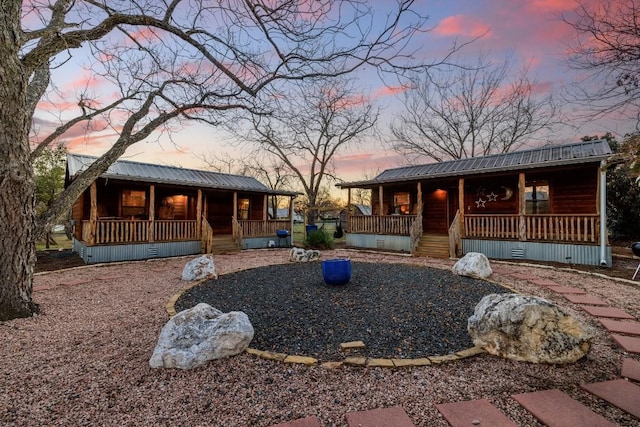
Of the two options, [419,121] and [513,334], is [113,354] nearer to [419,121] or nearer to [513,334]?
[513,334]

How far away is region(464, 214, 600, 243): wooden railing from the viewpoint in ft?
27.5

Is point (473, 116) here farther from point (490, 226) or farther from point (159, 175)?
point (159, 175)

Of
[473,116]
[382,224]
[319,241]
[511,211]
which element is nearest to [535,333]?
[382,224]

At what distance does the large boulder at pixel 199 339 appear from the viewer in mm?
2773

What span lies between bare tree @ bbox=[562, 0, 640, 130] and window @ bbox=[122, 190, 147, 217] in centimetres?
1569

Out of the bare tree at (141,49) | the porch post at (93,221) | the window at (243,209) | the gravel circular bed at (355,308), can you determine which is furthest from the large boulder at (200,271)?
the window at (243,209)

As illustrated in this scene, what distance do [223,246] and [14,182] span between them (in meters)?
8.53

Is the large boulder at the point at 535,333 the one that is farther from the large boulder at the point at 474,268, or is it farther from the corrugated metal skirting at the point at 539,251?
the corrugated metal skirting at the point at 539,251

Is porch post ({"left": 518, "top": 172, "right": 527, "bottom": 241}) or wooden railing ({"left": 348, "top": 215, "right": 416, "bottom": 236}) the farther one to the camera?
wooden railing ({"left": 348, "top": 215, "right": 416, "bottom": 236})

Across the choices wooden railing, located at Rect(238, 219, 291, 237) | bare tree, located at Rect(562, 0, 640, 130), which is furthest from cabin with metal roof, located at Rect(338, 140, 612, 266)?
wooden railing, located at Rect(238, 219, 291, 237)

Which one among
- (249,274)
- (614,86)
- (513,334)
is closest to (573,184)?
(614,86)

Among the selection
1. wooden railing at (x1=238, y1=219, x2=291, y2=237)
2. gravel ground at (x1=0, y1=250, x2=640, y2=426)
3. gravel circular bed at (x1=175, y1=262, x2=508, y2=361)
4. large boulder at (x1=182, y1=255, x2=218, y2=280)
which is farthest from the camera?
wooden railing at (x1=238, y1=219, x2=291, y2=237)

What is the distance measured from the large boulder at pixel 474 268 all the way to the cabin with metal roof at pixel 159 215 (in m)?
9.09

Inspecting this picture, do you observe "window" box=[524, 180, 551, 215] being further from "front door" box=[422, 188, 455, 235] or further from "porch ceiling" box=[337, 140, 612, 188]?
"front door" box=[422, 188, 455, 235]
